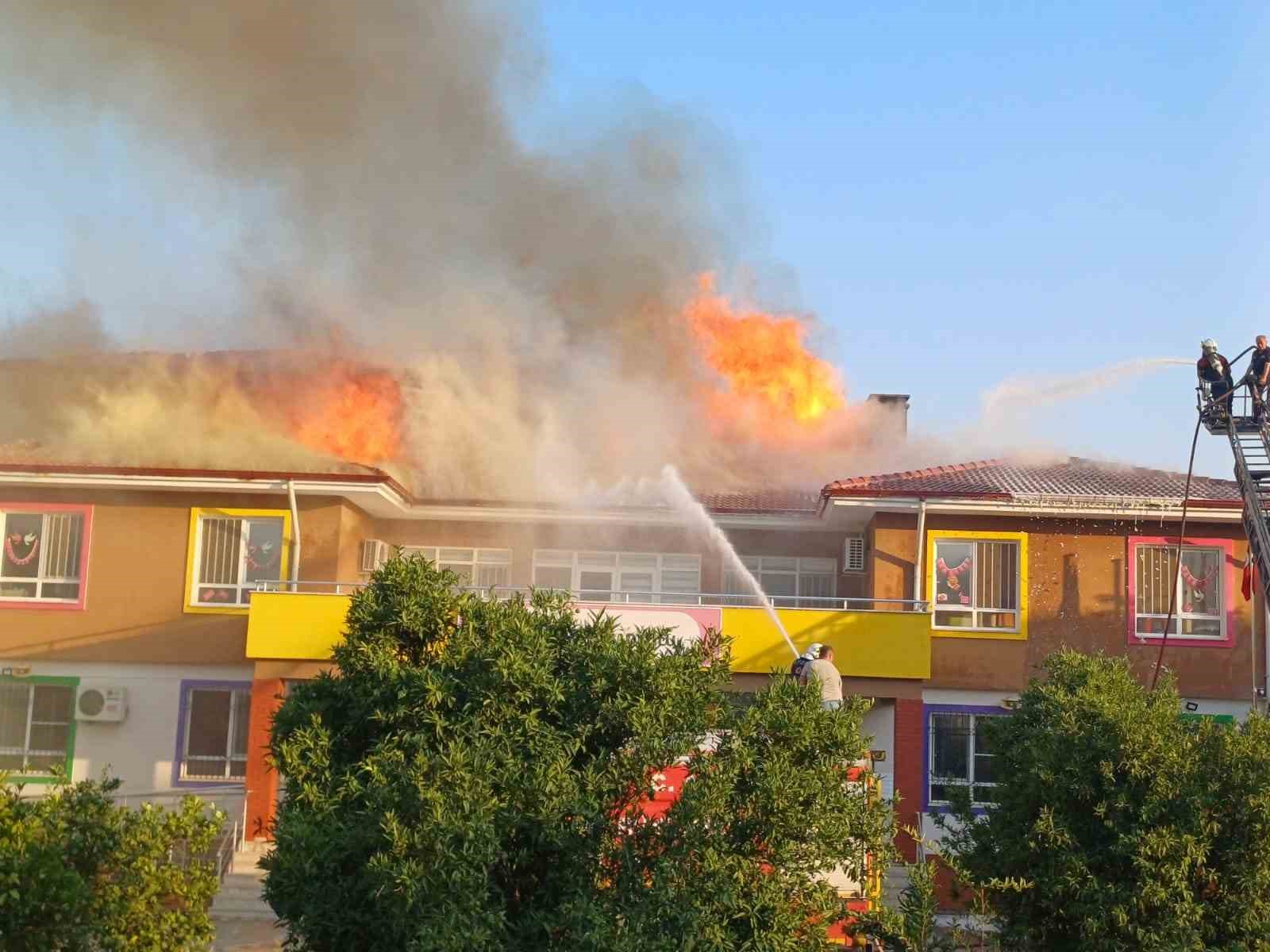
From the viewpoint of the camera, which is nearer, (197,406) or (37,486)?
(37,486)

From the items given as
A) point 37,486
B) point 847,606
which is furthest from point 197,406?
point 847,606

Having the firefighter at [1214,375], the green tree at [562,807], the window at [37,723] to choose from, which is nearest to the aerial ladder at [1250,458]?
the firefighter at [1214,375]

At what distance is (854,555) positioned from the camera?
2661cm

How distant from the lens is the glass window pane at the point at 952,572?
25.2m

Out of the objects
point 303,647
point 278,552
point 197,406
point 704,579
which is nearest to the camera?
point 303,647

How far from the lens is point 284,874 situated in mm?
10320

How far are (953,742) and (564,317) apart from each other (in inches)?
578

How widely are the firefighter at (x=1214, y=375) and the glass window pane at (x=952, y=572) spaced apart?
663cm

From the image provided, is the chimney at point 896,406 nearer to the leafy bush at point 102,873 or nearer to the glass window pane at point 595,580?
the glass window pane at point 595,580

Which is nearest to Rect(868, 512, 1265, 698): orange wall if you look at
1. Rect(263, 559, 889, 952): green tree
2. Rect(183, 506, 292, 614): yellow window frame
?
Rect(183, 506, 292, 614): yellow window frame

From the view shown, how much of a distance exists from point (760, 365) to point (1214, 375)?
15.6 m

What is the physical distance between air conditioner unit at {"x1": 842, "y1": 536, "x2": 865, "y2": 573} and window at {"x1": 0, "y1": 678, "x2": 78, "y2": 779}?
13.5 meters

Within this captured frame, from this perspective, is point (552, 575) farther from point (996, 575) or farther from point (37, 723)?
point (37, 723)

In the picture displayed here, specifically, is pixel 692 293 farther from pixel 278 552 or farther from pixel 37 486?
pixel 37 486
